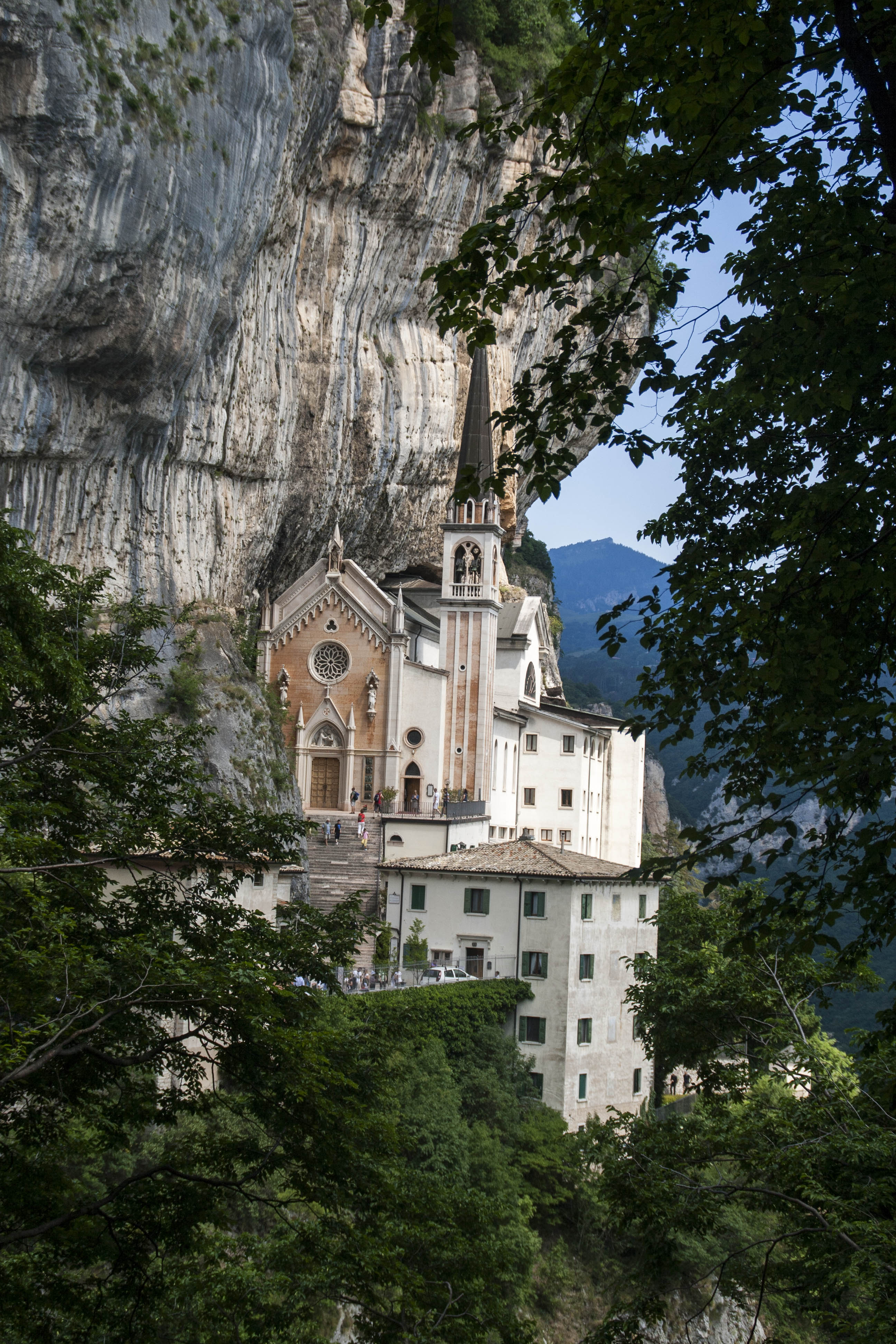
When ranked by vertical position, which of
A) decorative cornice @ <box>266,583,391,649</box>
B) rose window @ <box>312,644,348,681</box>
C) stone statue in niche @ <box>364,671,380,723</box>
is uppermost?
decorative cornice @ <box>266,583,391,649</box>

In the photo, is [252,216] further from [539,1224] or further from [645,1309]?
[645,1309]

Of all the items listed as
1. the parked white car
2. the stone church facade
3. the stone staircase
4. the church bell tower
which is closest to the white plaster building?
the parked white car

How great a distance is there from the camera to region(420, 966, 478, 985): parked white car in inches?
1318

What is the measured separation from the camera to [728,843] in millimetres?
7570

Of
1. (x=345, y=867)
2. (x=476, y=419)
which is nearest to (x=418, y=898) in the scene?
(x=345, y=867)

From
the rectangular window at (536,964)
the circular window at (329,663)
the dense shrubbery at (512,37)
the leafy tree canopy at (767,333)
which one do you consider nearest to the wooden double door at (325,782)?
the circular window at (329,663)

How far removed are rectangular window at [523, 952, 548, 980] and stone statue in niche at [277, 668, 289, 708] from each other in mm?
17927

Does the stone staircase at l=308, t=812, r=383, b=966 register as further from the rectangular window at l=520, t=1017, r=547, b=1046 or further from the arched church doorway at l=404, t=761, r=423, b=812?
the rectangular window at l=520, t=1017, r=547, b=1046

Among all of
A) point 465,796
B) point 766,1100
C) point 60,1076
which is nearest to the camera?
point 60,1076

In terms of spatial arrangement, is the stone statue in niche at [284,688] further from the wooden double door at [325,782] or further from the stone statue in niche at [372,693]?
the stone statue in niche at [372,693]

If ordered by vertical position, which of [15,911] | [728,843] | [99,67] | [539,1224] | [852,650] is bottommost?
[539,1224]

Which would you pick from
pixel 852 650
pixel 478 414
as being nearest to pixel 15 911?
pixel 852 650

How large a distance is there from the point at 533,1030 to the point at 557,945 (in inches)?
90.3

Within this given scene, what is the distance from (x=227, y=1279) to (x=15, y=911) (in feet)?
12.0
